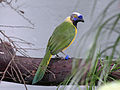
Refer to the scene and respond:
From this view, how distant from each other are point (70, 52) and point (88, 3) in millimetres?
498

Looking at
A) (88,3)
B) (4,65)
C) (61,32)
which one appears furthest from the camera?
(88,3)

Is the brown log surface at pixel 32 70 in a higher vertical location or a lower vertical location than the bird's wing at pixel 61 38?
lower

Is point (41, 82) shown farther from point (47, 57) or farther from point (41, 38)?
point (41, 38)

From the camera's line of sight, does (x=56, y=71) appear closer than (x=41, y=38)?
Yes

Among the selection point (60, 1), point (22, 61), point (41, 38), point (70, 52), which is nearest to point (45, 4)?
point (60, 1)

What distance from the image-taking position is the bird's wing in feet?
4.04

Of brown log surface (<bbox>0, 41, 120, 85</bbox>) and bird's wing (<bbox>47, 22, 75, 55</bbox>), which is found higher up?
bird's wing (<bbox>47, 22, 75, 55</bbox>)

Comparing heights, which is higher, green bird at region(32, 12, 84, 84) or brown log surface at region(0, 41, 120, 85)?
green bird at region(32, 12, 84, 84)

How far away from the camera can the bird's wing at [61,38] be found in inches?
48.5

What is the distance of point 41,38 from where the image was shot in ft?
6.53

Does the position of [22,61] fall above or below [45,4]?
below

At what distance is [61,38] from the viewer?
A: 1269 mm

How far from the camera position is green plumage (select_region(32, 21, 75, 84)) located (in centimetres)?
116

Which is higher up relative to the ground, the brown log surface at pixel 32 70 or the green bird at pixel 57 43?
the green bird at pixel 57 43
